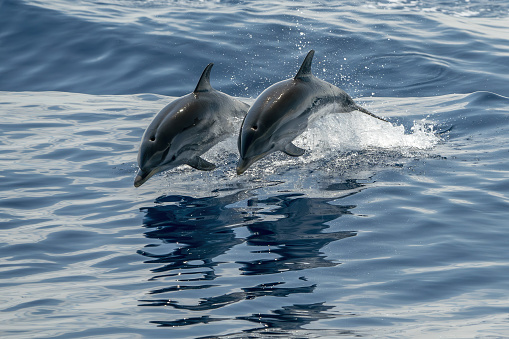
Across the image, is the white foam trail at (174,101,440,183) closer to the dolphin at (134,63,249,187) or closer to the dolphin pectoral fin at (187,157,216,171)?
the dolphin at (134,63,249,187)

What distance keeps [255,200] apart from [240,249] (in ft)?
5.07

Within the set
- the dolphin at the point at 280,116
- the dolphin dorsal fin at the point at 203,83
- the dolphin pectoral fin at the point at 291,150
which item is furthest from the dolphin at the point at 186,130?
the dolphin pectoral fin at the point at 291,150

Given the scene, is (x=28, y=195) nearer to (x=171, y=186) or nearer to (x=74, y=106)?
(x=171, y=186)

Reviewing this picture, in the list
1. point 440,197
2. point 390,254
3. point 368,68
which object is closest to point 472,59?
point 368,68

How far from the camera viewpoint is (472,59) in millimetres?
16938

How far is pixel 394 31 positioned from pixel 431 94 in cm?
479

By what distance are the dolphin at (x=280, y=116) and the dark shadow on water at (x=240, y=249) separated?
603 mm

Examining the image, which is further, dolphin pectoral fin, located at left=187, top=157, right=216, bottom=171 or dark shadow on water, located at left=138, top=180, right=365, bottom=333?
dolphin pectoral fin, located at left=187, top=157, right=216, bottom=171

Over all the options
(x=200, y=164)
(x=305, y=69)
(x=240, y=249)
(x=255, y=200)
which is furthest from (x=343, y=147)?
(x=240, y=249)

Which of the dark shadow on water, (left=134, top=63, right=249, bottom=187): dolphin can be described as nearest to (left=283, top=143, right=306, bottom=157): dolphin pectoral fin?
the dark shadow on water

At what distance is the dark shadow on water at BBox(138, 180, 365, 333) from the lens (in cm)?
610

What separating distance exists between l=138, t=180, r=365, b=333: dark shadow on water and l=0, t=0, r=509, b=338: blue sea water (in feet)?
0.07

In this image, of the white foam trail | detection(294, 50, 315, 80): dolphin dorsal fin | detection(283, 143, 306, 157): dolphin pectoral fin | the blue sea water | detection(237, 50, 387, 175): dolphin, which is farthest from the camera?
the white foam trail

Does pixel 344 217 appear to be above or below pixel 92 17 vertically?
below
